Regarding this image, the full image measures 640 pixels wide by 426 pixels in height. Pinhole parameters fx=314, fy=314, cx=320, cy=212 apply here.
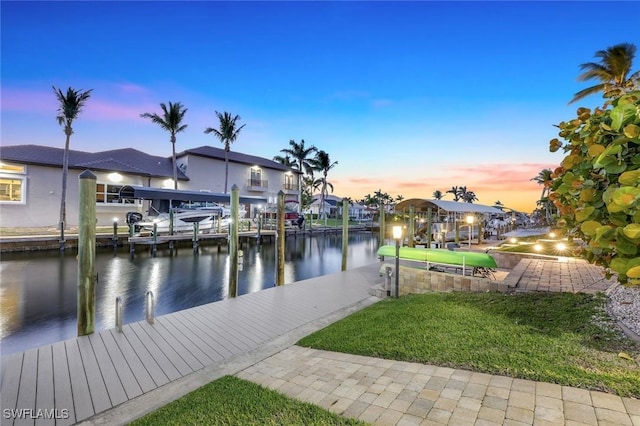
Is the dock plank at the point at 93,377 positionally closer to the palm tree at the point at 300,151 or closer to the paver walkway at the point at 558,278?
the paver walkway at the point at 558,278

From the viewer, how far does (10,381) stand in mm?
3482

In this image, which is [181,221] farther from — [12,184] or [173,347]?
[173,347]

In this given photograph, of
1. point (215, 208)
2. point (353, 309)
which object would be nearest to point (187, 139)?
point (215, 208)

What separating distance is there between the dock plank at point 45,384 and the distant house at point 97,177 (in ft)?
55.1

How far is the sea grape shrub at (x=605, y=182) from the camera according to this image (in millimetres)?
1363

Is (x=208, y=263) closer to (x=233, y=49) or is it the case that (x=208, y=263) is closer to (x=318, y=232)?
(x=233, y=49)

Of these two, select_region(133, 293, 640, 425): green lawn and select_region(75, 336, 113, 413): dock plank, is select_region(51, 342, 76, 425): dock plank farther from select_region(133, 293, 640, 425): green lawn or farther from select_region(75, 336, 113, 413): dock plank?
select_region(133, 293, 640, 425): green lawn

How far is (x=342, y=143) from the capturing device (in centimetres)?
2514

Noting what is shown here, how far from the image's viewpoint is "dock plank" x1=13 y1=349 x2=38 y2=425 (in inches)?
114

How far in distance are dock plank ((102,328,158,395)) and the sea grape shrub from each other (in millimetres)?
4188

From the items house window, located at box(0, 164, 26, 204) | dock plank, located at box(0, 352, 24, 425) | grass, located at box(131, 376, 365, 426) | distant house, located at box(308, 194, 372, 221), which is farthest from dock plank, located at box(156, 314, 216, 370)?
distant house, located at box(308, 194, 372, 221)

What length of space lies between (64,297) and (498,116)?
19.5 meters

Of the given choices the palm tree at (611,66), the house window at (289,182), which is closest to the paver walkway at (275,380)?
the palm tree at (611,66)

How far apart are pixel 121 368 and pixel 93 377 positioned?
0.29 meters
